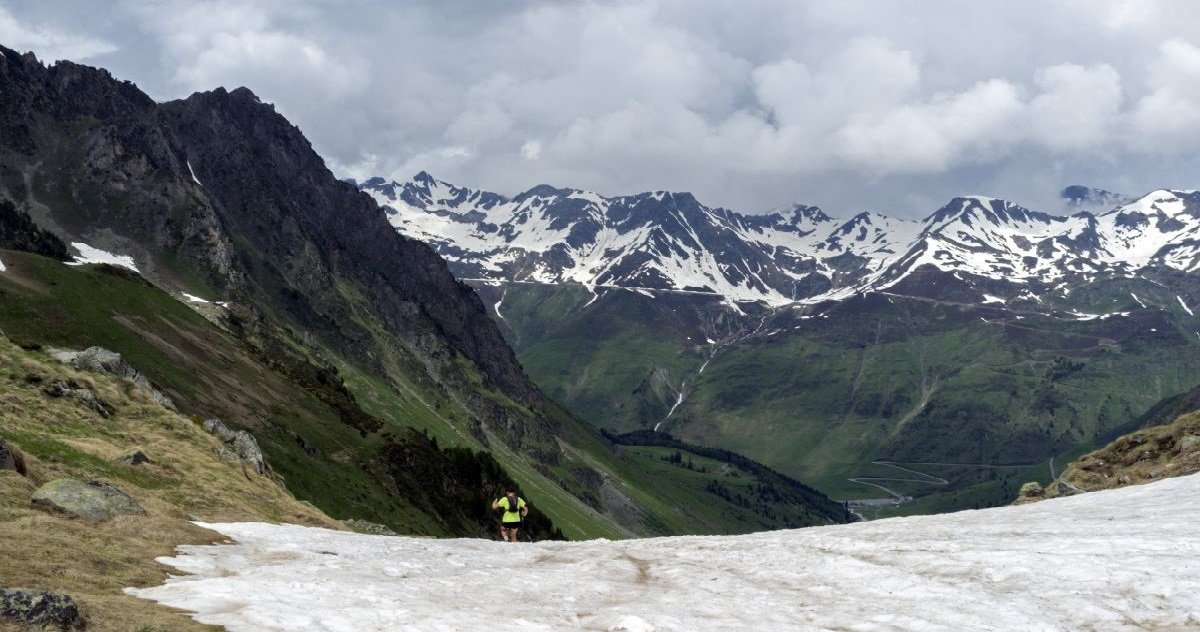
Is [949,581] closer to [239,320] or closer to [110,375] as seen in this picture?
[110,375]

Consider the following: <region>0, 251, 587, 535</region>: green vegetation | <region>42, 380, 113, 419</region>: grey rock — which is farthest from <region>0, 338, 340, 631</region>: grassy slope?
<region>0, 251, 587, 535</region>: green vegetation

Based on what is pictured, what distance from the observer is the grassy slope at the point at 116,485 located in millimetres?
19891

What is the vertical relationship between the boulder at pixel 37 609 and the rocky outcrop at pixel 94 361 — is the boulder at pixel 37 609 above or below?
below

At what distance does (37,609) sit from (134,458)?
25108 mm

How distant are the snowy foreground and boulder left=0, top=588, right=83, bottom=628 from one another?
2940mm

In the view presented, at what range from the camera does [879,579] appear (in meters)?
26.5

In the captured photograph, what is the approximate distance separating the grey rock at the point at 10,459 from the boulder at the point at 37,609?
16.3m

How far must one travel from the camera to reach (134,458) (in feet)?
127

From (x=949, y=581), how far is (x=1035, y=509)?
19.1m

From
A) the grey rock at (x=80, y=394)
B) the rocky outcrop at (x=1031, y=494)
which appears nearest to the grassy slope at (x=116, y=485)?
the grey rock at (x=80, y=394)

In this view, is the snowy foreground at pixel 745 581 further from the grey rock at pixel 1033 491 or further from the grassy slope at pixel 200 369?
the grassy slope at pixel 200 369

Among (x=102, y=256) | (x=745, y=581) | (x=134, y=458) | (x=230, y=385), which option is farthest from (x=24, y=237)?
(x=745, y=581)

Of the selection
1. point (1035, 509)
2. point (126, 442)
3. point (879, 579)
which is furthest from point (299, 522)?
point (1035, 509)

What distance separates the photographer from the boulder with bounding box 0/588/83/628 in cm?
1592
